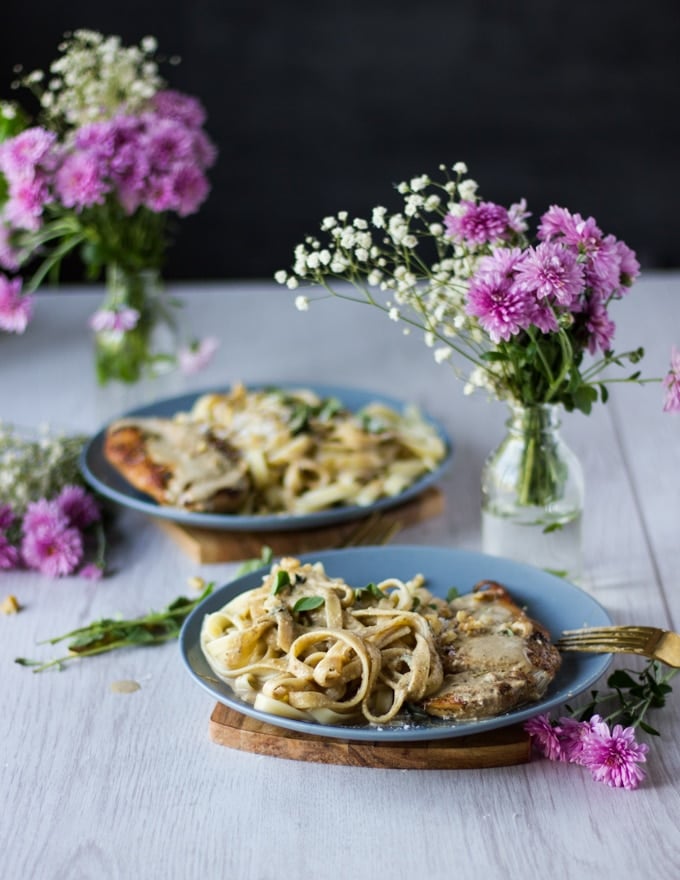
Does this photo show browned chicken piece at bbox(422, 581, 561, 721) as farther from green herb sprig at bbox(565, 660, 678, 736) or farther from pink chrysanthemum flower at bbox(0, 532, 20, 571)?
pink chrysanthemum flower at bbox(0, 532, 20, 571)

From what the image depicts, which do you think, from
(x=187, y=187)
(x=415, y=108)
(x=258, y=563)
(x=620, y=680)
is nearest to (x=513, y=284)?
(x=620, y=680)

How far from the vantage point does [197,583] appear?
7.14 feet

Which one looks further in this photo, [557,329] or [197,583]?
[197,583]

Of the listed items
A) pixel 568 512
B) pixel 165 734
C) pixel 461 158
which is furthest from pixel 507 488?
pixel 461 158

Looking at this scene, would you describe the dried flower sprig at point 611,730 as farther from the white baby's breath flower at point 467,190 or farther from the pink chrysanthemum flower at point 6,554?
the pink chrysanthemum flower at point 6,554

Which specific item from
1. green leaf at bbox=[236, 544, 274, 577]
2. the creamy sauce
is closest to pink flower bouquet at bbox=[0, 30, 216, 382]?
the creamy sauce

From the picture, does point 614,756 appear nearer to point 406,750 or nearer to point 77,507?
point 406,750

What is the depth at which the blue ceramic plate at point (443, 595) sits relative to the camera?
1575 millimetres

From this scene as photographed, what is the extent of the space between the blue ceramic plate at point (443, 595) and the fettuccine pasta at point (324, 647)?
3 cm

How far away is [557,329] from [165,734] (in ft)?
2.55

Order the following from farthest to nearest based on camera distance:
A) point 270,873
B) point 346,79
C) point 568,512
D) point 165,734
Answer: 1. point 346,79
2. point 568,512
3. point 165,734
4. point 270,873

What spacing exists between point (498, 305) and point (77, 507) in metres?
0.98

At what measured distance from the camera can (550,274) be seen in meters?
1.73

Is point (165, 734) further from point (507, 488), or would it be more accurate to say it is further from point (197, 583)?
point (507, 488)
